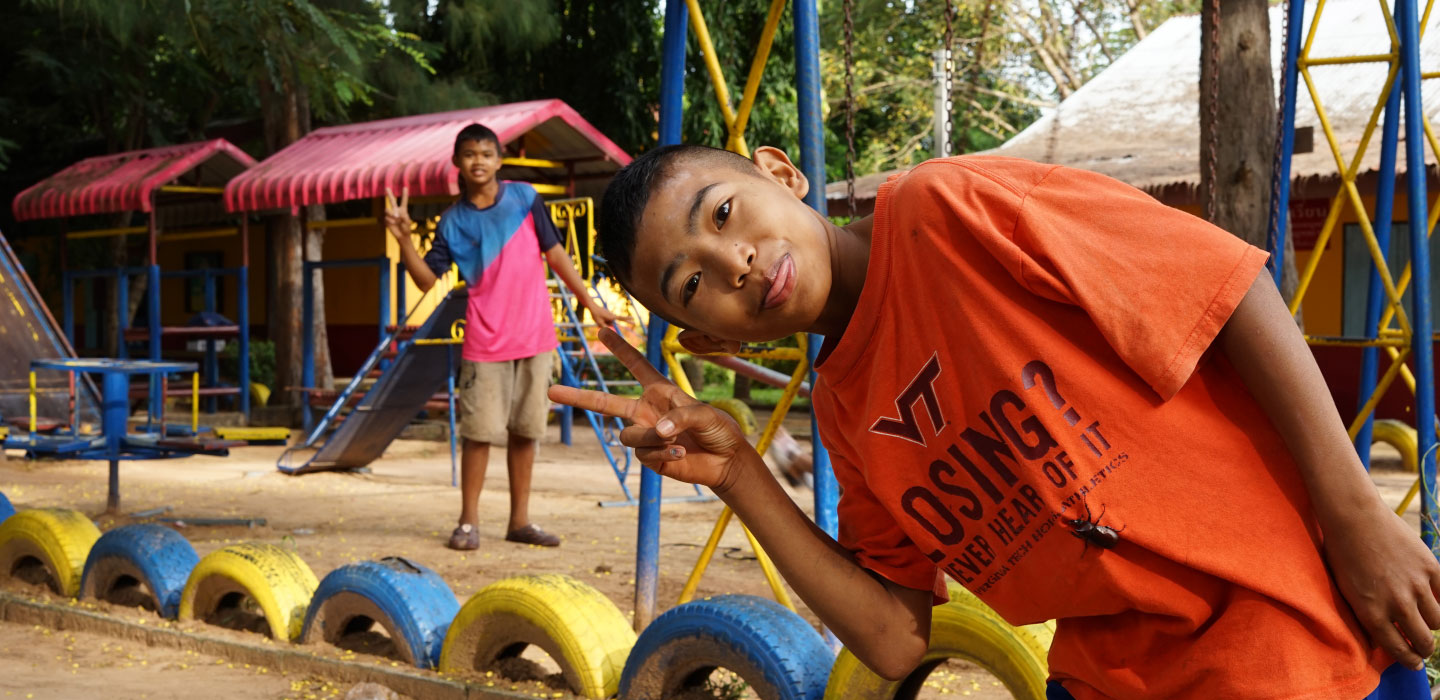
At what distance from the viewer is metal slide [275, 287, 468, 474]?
8273mm

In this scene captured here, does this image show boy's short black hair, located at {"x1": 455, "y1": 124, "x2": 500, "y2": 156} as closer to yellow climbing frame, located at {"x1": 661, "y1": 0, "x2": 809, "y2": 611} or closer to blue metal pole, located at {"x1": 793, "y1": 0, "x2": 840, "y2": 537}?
yellow climbing frame, located at {"x1": 661, "y1": 0, "x2": 809, "y2": 611}

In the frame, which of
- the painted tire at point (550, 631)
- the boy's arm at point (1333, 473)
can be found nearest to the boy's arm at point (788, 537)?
the boy's arm at point (1333, 473)

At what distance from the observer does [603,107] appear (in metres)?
16.9

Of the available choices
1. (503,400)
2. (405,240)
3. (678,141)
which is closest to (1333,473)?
(678,141)

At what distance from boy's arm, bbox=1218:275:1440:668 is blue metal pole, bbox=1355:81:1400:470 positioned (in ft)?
13.0

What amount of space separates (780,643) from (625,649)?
62 centimetres

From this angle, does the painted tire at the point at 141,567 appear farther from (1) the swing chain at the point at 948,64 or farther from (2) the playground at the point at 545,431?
(1) the swing chain at the point at 948,64

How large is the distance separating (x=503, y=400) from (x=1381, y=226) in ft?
13.2

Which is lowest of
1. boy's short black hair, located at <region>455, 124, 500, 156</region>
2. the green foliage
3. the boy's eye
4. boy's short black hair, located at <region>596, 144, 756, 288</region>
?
the green foliage

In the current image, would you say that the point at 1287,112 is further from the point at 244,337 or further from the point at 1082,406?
the point at 244,337

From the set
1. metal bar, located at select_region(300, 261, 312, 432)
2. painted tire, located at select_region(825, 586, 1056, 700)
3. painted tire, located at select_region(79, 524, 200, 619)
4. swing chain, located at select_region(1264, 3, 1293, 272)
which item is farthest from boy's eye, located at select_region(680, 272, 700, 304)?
metal bar, located at select_region(300, 261, 312, 432)

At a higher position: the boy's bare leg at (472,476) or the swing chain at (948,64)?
the swing chain at (948,64)

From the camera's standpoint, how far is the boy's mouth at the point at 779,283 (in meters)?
1.51

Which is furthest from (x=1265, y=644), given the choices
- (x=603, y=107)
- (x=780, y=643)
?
(x=603, y=107)
